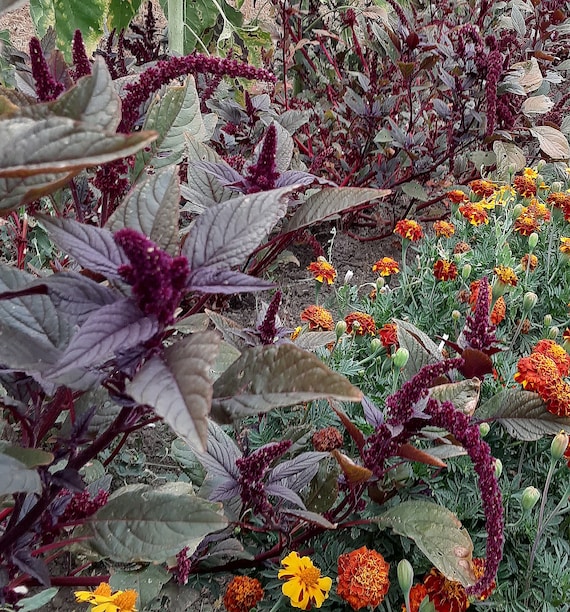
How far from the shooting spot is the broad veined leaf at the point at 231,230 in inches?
22.1

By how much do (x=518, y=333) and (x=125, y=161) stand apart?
0.96m

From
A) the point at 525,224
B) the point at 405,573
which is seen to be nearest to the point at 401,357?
the point at 405,573

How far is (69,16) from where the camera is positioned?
141 centimetres

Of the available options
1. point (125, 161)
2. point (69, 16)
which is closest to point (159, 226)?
point (125, 161)

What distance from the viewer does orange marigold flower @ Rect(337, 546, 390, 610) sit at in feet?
3.00

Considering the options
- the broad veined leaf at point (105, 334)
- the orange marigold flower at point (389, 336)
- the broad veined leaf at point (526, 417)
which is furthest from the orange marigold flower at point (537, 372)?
the broad veined leaf at point (105, 334)

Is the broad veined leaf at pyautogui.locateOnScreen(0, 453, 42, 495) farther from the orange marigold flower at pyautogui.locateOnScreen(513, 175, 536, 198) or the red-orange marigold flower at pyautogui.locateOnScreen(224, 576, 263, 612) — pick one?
the orange marigold flower at pyautogui.locateOnScreen(513, 175, 536, 198)

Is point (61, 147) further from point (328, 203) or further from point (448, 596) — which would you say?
point (448, 596)

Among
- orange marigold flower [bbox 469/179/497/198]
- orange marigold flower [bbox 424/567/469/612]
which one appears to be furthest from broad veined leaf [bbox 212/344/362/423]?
orange marigold flower [bbox 469/179/497/198]

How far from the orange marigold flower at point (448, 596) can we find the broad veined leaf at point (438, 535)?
78mm

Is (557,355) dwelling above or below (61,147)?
below

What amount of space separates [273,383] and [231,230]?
0.47 ft

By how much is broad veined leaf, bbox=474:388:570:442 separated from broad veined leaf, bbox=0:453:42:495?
2.45 feet

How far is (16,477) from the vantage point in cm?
60
